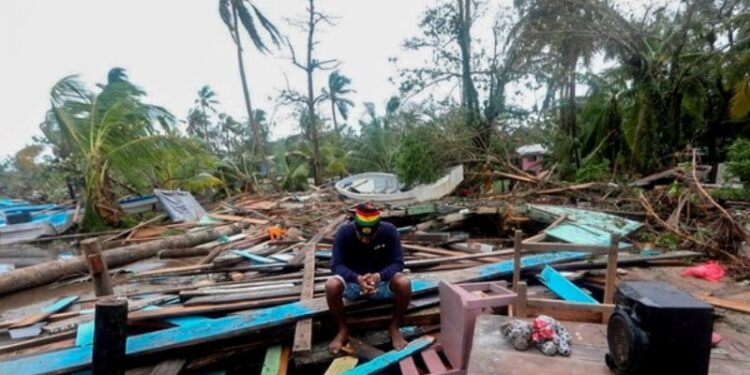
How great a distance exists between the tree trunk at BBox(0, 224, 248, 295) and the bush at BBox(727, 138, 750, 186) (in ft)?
34.6

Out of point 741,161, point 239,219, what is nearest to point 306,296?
point 239,219

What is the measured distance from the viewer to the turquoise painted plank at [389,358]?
271cm

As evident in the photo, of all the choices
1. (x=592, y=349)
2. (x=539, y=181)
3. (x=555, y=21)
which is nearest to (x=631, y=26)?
(x=555, y=21)

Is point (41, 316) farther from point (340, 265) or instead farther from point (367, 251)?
point (367, 251)

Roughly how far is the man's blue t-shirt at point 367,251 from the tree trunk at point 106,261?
4.23 metres

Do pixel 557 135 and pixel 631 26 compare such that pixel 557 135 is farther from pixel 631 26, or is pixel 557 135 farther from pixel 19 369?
pixel 19 369

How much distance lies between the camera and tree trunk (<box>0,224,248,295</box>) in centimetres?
509

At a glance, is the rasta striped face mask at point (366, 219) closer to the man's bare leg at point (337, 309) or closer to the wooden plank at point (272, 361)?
the man's bare leg at point (337, 309)

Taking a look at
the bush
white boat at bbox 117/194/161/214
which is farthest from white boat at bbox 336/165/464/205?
the bush

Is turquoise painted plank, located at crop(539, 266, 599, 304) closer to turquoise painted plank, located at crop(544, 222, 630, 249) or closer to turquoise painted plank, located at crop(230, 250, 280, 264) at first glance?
turquoise painted plank, located at crop(544, 222, 630, 249)

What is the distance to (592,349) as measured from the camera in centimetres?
206

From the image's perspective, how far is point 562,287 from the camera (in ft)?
11.6

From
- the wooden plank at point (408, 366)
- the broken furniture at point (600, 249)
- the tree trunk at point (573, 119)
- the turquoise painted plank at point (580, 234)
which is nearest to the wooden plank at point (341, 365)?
the wooden plank at point (408, 366)

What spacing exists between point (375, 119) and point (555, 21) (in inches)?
455
